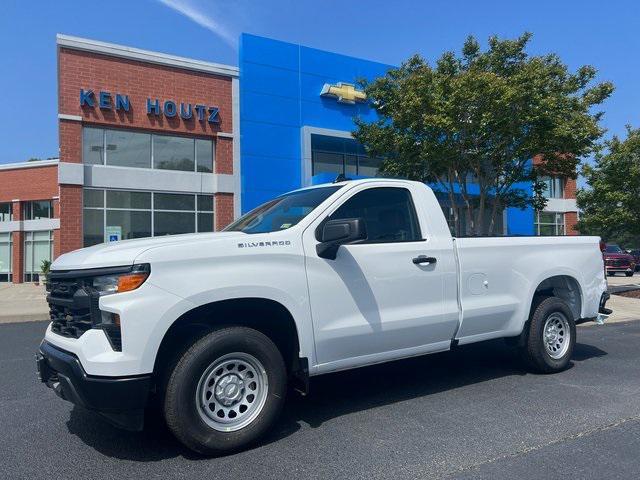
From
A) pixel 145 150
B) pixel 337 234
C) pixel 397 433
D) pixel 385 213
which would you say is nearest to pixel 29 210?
pixel 145 150

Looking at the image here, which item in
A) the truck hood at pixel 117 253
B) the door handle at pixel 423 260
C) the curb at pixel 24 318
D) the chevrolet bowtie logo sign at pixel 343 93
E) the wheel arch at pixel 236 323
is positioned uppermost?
the chevrolet bowtie logo sign at pixel 343 93

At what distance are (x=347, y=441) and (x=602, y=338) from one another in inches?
261

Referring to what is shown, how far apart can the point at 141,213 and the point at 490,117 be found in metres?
12.6

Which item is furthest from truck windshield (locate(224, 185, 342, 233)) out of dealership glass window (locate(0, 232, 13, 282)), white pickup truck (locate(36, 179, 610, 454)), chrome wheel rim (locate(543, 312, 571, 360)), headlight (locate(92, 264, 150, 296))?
dealership glass window (locate(0, 232, 13, 282))

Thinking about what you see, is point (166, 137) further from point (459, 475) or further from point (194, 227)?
point (459, 475)

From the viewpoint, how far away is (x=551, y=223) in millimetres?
33781

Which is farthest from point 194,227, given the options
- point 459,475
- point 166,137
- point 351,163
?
point 459,475

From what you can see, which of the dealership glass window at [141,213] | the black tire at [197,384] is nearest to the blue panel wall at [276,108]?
the dealership glass window at [141,213]

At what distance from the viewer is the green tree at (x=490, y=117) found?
46.1 ft

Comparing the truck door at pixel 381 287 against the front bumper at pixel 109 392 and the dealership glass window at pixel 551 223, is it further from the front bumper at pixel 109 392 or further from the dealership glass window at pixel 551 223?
the dealership glass window at pixel 551 223

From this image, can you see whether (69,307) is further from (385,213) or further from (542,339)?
(542,339)

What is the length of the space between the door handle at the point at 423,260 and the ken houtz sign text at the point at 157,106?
16.9m

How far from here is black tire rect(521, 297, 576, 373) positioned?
5945 mm

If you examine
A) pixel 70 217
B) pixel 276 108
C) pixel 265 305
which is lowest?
pixel 265 305
